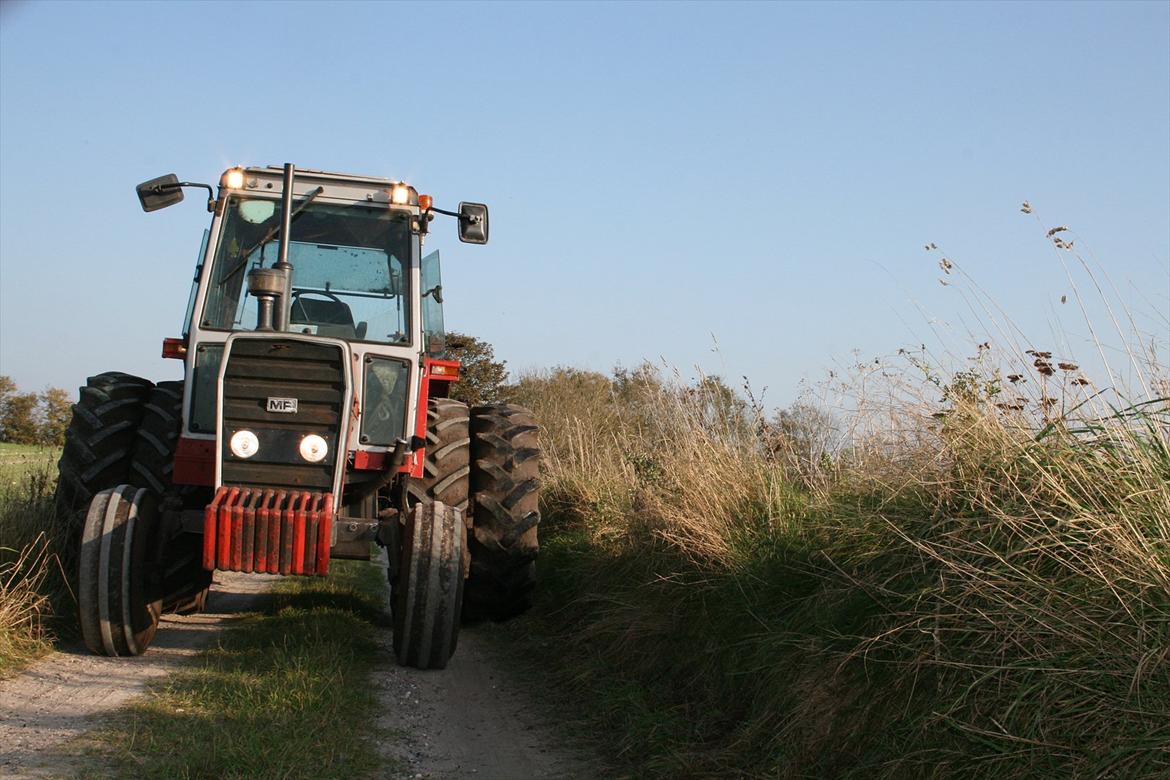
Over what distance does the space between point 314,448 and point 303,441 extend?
0.24 ft

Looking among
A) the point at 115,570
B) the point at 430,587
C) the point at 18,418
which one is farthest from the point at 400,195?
the point at 18,418

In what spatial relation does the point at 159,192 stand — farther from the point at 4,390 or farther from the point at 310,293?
the point at 4,390

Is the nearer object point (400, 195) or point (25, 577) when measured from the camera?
point (25, 577)

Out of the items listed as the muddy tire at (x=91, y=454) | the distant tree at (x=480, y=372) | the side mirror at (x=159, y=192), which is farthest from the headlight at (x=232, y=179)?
the distant tree at (x=480, y=372)

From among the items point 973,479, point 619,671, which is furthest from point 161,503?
point 973,479

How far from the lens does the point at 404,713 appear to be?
18.5 feet

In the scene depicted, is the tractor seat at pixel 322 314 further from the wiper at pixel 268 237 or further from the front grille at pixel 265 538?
the front grille at pixel 265 538

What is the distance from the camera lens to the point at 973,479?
15.1 ft

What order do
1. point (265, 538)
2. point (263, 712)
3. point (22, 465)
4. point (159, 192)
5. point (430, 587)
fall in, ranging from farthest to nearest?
point (22, 465), point (159, 192), point (430, 587), point (265, 538), point (263, 712)

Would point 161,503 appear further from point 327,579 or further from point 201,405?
point 327,579

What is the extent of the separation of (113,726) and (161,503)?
2048mm

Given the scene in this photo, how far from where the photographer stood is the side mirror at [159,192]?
23.1ft

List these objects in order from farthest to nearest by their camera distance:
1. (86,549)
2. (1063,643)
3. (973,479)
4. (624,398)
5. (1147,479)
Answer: (624,398)
(86,549)
(973,479)
(1147,479)
(1063,643)

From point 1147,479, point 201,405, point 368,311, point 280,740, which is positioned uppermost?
point 368,311
